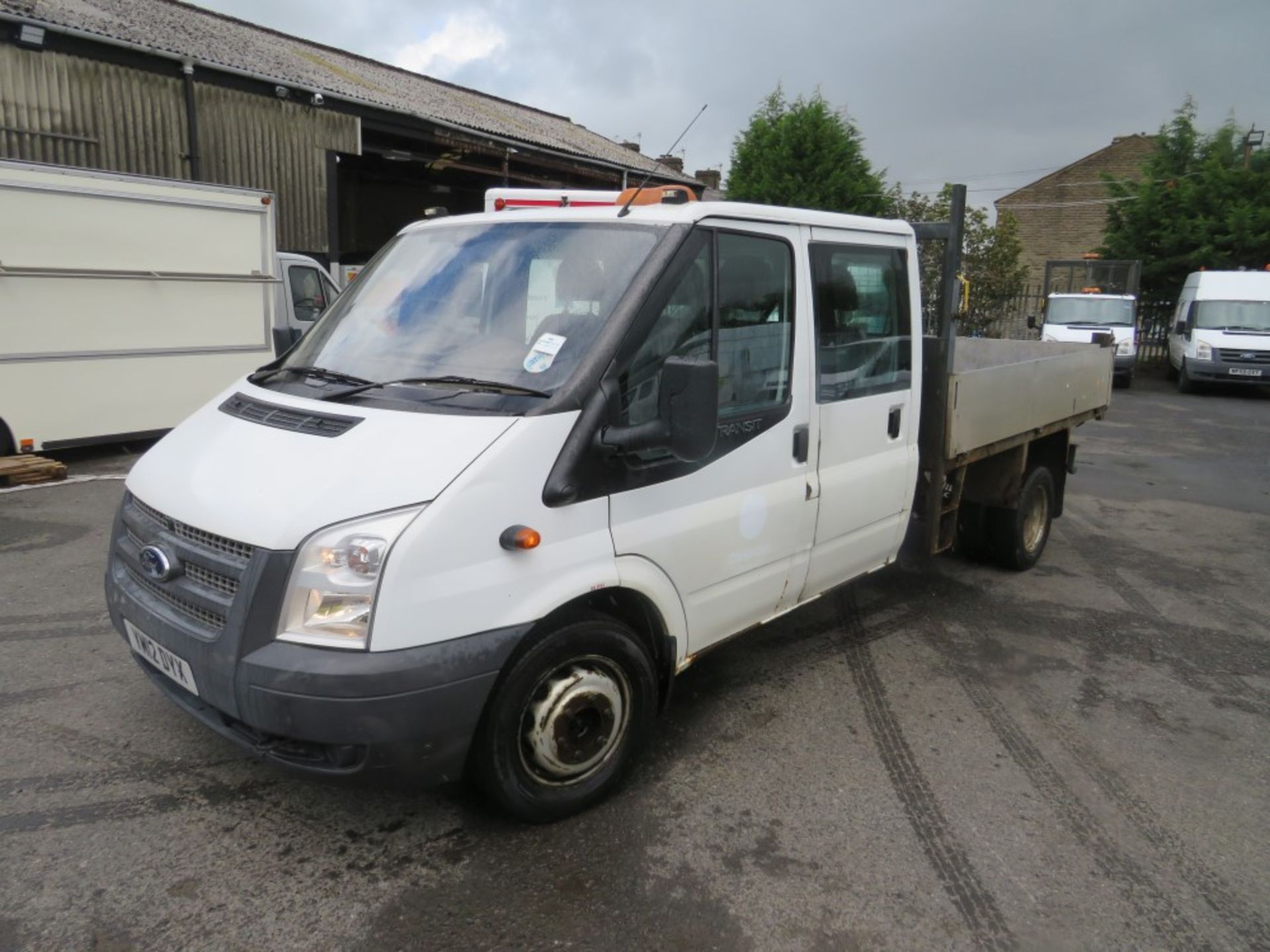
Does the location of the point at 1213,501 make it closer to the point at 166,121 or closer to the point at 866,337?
the point at 866,337

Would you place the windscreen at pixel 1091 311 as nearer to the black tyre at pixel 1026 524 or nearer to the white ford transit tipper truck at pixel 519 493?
the black tyre at pixel 1026 524

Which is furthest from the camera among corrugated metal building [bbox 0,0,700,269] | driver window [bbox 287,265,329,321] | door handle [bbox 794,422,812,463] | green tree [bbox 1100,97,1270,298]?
green tree [bbox 1100,97,1270,298]

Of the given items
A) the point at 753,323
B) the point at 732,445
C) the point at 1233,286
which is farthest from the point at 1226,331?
the point at 732,445

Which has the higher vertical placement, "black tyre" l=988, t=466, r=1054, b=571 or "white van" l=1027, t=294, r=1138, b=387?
"white van" l=1027, t=294, r=1138, b=387

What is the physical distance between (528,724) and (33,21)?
12.6 m

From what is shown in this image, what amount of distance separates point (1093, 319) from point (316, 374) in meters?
21.1

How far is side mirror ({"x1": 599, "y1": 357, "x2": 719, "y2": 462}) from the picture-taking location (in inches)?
116

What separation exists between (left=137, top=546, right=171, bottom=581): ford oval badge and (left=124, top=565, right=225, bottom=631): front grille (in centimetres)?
5

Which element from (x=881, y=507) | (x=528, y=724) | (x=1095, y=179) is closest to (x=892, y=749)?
(x=881, y=507)

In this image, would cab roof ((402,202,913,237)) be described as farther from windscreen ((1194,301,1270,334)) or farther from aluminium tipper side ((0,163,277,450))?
windscreen ((1194,301,1270,334))

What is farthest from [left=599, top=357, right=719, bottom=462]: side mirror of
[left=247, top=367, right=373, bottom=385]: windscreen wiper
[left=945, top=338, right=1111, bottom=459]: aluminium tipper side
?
[left=945, top=338, right=1111, bottom=459]: aluminium tipper side

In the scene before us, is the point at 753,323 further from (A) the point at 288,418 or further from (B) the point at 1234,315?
(B) the point at 1234,315

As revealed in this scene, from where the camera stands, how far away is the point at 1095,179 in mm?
40844

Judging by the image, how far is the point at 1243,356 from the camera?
1817 cm
